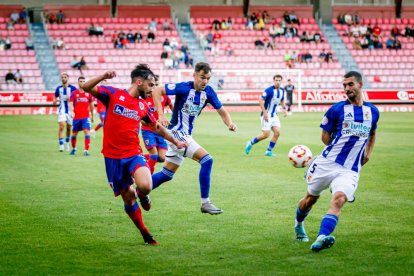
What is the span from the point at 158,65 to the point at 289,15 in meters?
12.0

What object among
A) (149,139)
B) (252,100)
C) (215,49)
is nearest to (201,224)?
(149,139)

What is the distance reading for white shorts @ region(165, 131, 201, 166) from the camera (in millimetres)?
10961

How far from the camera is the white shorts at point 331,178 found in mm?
8047

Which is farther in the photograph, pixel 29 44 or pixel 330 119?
pixel 29 44

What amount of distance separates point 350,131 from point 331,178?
588 mm

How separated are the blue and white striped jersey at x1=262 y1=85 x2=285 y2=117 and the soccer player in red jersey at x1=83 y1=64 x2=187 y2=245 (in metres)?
12.4

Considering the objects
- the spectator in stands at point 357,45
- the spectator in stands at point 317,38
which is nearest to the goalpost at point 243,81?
the spectator in stands at point 317,38

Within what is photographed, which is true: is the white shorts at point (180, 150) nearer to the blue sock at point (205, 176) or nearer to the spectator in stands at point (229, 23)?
the blue sock at point (205, 176)

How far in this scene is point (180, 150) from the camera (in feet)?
36.2

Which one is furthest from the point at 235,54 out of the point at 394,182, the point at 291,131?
the point at 394,182

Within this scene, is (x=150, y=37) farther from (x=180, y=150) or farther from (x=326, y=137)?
(x=326, y=137)

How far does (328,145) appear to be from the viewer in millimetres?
8477

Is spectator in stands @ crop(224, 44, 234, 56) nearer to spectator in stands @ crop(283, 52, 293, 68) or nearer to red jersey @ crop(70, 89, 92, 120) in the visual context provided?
spectator in stands @ crop(283, 52, 293, 68)

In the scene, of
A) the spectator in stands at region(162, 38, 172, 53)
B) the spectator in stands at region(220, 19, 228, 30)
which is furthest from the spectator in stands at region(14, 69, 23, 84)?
the spectator in stands at region(220, 19, 228, 30)
